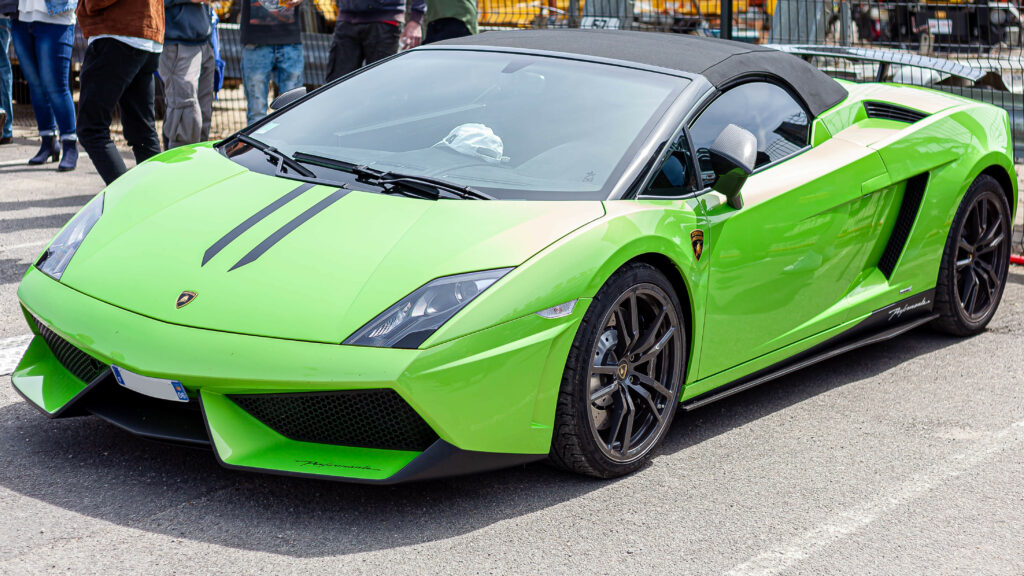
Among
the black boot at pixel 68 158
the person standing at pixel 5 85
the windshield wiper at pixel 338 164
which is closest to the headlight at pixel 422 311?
the windshield wiper at pixel 338 164

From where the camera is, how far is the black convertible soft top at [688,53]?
13.8ft

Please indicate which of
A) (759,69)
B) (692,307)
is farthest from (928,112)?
(692,307)

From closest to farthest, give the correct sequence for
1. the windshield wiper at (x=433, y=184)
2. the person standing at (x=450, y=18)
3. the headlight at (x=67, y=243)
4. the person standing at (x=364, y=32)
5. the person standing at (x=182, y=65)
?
the windshield wiper at (x=433, y=184) < the headlight at (x=67, y=243) < the person standing at (x=182, y=65) < the person standing at (x=450, y=18) < the person standing at (x=364, y=32)

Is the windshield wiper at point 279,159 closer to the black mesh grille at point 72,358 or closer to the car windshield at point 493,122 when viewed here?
the car windshield at point 493,122

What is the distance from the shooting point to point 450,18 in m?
8.05

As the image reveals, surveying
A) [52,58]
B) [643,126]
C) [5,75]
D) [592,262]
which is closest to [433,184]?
[592,262]

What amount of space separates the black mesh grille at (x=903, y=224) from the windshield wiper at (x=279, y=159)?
88.0 inches

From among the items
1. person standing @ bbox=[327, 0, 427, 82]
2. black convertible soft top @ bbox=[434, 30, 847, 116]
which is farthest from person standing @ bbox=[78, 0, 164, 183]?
black convertible soft top @ bbox=[434, 30, 847, 116]

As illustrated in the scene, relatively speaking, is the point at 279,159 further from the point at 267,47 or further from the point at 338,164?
the point at 267,47

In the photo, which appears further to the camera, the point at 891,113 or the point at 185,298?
the point at 891,113

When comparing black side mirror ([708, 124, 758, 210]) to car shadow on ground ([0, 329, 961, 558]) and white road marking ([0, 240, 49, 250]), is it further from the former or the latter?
white road marking ([0, 240, 49, 250])

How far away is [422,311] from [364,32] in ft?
17.8

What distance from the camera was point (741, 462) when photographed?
3.82 meters

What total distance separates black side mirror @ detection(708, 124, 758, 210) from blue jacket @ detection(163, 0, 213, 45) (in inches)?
185
